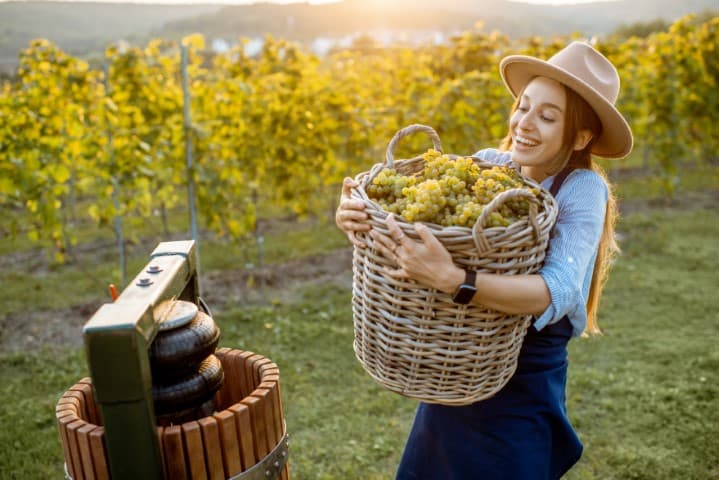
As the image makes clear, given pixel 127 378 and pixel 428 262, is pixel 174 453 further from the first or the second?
pixel 428 262

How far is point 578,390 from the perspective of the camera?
425 centimetres

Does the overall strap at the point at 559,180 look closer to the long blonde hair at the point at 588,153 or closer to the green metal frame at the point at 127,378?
the long blonde hair at the point at 588,153

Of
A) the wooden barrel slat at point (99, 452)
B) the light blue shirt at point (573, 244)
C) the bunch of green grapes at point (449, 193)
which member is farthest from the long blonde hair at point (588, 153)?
the wooden barrel slat at point (99, 452)

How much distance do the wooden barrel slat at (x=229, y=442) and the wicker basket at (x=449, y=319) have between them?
1.43ft

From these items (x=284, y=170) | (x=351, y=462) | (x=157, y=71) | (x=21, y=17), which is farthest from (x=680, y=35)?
(x=21, y=17)

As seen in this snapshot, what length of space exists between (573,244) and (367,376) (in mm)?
2959

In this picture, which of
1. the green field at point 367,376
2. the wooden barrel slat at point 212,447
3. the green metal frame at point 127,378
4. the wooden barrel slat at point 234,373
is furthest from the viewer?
the green field at point 367,376

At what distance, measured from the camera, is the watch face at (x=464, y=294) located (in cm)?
156

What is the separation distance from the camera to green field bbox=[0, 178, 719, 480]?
3525 millimetres

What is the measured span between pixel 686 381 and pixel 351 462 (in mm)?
2349

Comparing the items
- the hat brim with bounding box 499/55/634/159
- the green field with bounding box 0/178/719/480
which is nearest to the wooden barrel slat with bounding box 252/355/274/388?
the hat brim with bounding box 499/55/634/159

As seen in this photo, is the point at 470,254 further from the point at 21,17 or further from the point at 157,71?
the point at 21,17

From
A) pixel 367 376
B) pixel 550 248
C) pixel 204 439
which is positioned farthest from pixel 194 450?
pixel 367 376

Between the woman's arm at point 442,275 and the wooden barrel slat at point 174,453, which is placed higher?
the woman's arm at point 442,275
